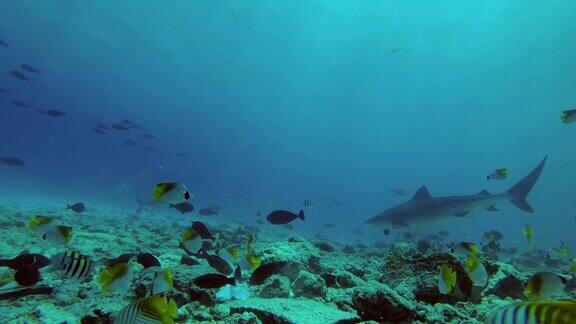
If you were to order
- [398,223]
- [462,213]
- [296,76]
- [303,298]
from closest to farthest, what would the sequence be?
[303,298], [462,213], [398,223], [296,76]

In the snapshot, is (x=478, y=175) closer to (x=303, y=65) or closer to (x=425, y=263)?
(x=303, y=65)

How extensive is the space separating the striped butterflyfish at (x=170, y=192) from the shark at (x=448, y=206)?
36.4ft

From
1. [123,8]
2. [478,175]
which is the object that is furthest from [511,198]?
[478,175]

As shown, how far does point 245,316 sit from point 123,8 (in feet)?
178

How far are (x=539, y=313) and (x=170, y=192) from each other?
423 centimetres

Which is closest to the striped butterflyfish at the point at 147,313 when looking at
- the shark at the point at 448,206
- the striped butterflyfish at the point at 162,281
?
the striped butterflyfish at the point at 162,281

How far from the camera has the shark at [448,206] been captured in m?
12.6

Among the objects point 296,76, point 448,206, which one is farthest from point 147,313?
point 296,76

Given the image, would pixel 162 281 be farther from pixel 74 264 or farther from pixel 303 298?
pixel 303 298

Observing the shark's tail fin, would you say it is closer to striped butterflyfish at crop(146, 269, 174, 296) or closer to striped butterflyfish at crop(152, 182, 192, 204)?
striped butterflyfish at crop(152, 182, 192, 204)

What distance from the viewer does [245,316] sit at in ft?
12.8

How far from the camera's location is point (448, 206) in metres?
13.9

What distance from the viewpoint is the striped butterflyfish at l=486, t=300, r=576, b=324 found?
1.38m

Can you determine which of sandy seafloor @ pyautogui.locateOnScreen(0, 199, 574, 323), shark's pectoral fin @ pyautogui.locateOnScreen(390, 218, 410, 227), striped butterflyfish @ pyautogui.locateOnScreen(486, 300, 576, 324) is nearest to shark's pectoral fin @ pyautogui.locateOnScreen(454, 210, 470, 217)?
shark's pectoral fin @ pyautogui.locateOnScreen(390, 218, 410, 227)
